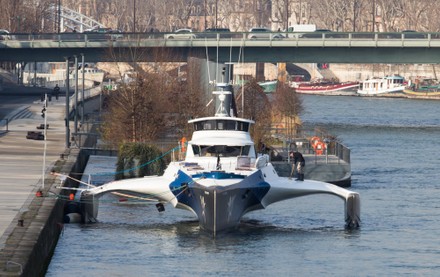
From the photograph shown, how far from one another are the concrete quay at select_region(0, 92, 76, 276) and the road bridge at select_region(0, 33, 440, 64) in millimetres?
34965

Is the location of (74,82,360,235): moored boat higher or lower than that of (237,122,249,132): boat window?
lower

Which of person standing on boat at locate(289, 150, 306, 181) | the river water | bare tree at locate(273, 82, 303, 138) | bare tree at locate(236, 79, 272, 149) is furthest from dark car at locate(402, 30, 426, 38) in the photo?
person standing on boat at locate(289, 150, 306, 181)

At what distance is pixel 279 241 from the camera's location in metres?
54.4

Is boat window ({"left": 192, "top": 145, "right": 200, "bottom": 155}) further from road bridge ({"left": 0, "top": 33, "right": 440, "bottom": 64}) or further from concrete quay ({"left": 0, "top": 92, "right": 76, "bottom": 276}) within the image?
road bridge ({"left": 0, "top": 33, "right": 440, "bottom": 64})

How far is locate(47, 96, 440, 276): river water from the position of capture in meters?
48.6

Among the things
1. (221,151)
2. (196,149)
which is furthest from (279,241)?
(196,149)

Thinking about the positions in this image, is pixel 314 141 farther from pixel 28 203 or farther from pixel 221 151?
pixel 28 203

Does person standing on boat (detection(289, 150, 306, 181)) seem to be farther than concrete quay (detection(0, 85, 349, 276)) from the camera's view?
Yes

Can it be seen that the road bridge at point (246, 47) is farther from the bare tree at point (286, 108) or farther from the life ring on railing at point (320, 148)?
the life ring on railing at point (320, 148)

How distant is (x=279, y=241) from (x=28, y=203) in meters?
9.43

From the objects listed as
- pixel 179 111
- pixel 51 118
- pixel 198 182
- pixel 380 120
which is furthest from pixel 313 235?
pixel 380 120

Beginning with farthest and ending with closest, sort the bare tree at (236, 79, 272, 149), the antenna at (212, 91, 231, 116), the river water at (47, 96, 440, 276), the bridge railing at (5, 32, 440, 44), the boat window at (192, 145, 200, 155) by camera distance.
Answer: the bridge railing at (5, 32, 440, 44), the bare tree at (236, 79, 272, 149), the antenna at (212, 91, 231, 116), the boat window at (192, 145, 200, 155), the river water at (47, 96, 440, 276)

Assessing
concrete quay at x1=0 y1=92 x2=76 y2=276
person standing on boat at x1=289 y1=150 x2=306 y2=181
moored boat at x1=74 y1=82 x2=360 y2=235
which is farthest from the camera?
person standing on boat at x1=289 y1=150 x2=306 y2=181

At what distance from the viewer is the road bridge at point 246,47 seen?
12306 centimetres
